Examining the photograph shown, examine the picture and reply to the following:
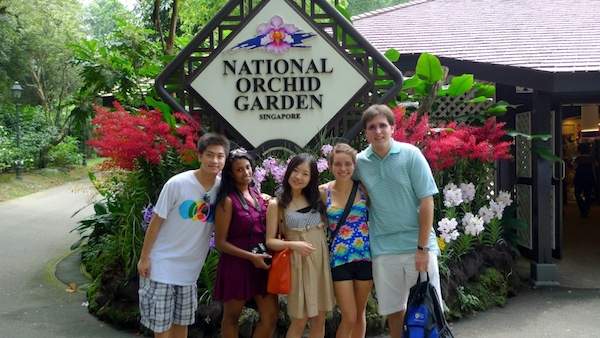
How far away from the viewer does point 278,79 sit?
215 inches

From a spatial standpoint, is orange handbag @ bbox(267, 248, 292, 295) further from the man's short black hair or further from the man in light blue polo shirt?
the man's short black hair

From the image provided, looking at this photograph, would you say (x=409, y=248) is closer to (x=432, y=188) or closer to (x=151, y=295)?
(x=432, y=188)

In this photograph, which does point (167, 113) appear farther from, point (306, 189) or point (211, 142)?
point (306, 189)

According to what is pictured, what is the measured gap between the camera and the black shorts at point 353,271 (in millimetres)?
3609

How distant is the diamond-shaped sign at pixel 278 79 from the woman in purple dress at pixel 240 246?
1831mm

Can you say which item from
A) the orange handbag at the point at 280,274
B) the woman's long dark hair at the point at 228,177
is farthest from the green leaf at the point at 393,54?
the orange handbag at the point at 280,274

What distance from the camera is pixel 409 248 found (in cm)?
361

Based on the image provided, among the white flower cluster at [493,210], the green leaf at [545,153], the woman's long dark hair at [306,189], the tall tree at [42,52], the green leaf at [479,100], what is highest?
the tall tree at [42,52]

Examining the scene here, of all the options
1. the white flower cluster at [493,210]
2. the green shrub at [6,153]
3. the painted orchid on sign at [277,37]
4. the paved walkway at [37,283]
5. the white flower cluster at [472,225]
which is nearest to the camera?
the paved walkway at [37,283]

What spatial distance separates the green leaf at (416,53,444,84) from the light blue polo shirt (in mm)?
2768

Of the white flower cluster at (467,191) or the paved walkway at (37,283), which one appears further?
the white flower cluster at (467,191)

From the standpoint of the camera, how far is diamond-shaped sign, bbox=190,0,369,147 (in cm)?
546

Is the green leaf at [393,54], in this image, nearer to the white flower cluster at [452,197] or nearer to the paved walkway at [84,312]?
the white flower cluster at [452,197]

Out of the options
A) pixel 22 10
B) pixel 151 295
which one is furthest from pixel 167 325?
pixel 22 10
